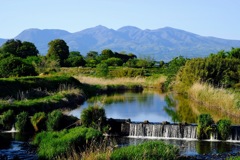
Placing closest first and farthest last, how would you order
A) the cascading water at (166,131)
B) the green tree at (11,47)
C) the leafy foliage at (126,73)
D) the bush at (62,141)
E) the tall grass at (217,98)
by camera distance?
the bush at (62,141) < the cascading water at (166,131) < the tall grass at (217,98) < the leafy foliage at (126,73) < the green tree at (11,47)

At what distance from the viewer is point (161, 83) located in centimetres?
4712

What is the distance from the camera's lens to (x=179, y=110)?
28.7 metres

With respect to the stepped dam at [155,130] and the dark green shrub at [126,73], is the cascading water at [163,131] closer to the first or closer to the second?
the stepped dam at [155,130]

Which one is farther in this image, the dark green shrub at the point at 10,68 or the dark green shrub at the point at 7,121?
the dark green shrub at the point at 10,68

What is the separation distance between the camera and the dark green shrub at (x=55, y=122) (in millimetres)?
18700

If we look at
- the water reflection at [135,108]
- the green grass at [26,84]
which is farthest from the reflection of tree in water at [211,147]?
the green grass at [26,84]

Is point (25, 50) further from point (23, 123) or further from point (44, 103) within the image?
point (23, 123)

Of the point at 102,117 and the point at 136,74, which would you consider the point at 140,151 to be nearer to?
the point at 102,117

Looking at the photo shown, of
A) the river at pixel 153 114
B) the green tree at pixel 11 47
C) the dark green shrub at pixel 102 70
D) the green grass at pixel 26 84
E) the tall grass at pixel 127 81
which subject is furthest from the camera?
the green tree at pixel 11 47

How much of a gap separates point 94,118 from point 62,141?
475 centimetres

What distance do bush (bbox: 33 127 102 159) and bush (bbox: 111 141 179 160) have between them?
121 centimetres

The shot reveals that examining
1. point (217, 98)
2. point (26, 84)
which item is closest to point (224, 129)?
point (217, 98)

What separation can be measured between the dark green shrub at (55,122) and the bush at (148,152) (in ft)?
22.3

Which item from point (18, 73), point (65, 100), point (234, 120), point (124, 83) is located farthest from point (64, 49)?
point (234, 120)
